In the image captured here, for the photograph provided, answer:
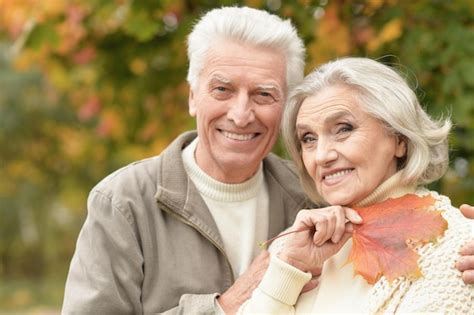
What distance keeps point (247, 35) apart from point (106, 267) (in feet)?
3.18

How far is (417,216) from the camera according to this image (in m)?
2.50

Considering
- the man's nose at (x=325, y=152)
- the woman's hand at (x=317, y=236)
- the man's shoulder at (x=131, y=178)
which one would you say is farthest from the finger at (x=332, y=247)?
the man's shoulder at (x=131, y=178)

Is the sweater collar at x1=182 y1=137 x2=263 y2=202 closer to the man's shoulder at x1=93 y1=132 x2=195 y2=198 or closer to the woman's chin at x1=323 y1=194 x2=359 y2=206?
the man's shoulder at x1=93 y1=132 x2=195 y2=198

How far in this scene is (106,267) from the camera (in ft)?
9.48

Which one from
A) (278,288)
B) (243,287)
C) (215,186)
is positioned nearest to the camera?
(278,288)

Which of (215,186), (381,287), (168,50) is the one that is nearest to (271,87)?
(215,186)

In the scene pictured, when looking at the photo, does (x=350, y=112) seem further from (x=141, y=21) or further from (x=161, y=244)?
(x=141, y=21)

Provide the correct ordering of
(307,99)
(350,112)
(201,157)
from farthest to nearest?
1. (201,157)
2. (307,99)
3. (350,112)

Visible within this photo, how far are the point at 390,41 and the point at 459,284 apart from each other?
194cm

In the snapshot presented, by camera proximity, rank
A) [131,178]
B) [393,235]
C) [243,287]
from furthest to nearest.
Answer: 1. [131,178]
2. [243,287]
3. [393,235]

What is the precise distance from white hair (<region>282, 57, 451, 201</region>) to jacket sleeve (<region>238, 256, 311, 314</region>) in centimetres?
46

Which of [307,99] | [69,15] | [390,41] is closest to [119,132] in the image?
[69,15]

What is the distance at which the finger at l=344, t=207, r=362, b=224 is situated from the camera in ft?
8.37

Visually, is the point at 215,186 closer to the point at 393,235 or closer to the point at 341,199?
the point at 341,199
